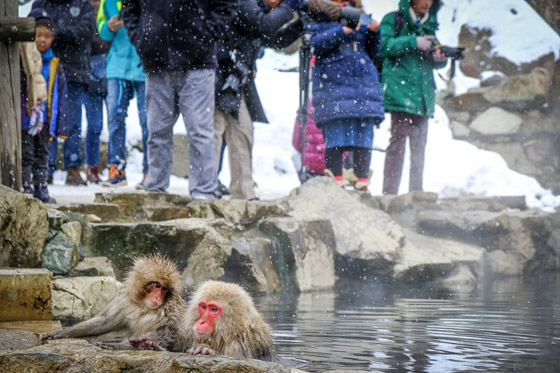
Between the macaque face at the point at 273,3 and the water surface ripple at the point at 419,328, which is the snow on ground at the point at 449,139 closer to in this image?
the macaque face at the point at 273,3

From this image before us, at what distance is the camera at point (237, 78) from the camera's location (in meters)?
6.78

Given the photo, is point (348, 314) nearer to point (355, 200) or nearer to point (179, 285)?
point (179, 285)

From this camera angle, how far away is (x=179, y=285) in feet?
10.8

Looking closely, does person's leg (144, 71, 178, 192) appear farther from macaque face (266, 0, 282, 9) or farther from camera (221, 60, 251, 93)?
macaque face (266, 0, 282, 9)

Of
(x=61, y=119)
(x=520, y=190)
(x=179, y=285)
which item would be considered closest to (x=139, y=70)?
(x=61, y=119)

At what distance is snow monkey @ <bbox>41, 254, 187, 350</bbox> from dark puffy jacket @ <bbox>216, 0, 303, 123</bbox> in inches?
146

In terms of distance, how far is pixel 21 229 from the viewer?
427cm

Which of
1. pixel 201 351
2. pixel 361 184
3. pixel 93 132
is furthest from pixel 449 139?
pixel 201 351

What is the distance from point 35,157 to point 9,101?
5.88 feet

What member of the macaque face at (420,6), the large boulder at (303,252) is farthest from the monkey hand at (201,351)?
the macaque face at (420,6)

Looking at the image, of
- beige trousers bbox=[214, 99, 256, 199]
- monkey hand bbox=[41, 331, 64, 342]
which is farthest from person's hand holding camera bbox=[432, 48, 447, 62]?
monkey hand bbox=[41, 331, 64, 342]

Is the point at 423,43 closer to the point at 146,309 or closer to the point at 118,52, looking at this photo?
the point at 118,52

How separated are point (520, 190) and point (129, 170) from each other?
5470 mm

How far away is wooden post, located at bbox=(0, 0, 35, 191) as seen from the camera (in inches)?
194
